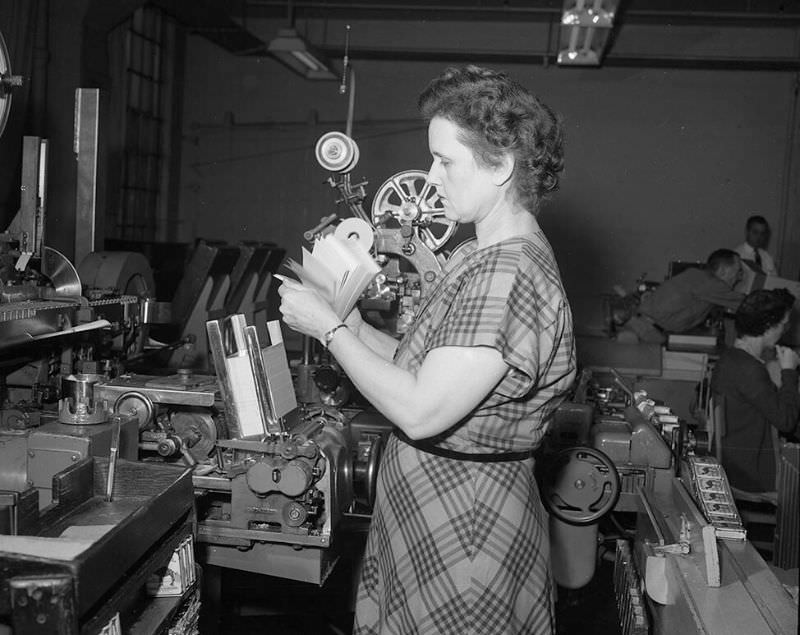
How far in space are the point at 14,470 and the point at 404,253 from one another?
4.49 feet

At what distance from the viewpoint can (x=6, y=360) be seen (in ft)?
7.50

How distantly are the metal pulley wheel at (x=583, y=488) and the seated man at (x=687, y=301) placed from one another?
325 cm

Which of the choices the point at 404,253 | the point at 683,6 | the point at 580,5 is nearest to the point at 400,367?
the point at 404,253

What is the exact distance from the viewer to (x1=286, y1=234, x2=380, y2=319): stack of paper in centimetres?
141

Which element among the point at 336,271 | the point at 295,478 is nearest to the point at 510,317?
the point at 336,271

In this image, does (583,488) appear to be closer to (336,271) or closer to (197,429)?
(197,429)

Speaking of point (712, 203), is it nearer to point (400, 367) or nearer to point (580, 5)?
point (580, 5)

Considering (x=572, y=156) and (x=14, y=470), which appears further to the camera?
(x=572, y=156)

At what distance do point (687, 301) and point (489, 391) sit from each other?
449 cm

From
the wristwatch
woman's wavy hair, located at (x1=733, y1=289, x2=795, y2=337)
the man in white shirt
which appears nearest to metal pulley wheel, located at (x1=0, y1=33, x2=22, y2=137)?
the wristwatch

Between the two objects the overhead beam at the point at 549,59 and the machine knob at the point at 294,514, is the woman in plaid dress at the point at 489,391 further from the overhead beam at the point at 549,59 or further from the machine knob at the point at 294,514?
the overhead beam at the point at 549,59

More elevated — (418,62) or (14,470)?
(418,62)

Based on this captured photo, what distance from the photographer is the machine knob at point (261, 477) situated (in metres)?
1.90

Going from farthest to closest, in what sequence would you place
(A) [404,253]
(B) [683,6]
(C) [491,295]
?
(B) [683,6] → (A) [404,253] → (C) [491,295]
